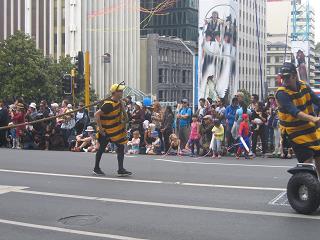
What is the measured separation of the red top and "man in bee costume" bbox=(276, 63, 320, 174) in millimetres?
8242

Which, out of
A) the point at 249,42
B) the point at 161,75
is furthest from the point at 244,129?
the point at 249,42

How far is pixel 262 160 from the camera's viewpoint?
49.6 feet

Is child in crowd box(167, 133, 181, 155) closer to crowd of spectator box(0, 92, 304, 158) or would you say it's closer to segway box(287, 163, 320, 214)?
crowd of spectator box(0, 92, 304, 158)

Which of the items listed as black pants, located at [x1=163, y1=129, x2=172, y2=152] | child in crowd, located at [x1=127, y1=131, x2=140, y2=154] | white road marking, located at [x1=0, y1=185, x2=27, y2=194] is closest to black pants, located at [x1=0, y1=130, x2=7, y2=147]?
child in crowd, located at [x1=127, y1=131, x2=140, y2=154]

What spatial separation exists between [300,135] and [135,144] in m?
10.5

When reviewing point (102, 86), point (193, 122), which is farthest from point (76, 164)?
point (102, 86)

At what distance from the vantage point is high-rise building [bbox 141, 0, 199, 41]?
88.3m

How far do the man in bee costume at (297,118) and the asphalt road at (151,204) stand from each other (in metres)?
0.89

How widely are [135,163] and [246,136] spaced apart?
148 inches

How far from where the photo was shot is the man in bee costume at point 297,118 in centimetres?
766

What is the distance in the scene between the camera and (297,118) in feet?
24.9

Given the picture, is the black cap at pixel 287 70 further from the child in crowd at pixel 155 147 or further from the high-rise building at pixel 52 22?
the high-rise building at pixel 52 22

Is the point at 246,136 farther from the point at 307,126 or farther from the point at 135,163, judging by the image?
the point at 307,126

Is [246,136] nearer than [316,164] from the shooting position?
No
